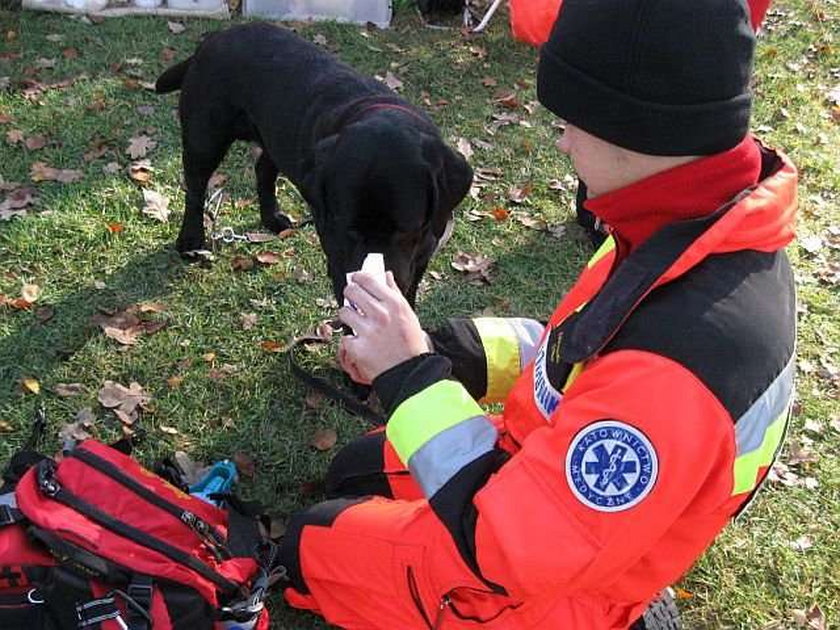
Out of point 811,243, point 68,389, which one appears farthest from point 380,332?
point 811,243

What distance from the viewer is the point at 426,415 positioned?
68.8 inches

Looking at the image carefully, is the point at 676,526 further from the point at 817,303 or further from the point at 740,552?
the point at 817,303

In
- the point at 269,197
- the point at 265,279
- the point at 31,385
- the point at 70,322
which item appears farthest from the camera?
the point at 269,197

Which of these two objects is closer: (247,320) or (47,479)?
(47,479)

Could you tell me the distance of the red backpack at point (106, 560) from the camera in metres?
2.18

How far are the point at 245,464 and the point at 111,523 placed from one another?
3.42 feet

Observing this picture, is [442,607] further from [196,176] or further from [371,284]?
[196,176]

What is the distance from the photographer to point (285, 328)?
3.91 m

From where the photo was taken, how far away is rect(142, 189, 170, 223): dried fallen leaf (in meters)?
4.39

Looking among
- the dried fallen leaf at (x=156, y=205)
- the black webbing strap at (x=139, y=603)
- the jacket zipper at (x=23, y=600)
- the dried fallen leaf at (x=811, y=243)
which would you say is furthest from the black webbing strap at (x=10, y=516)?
the dried fallen leaf at (x=811, y=243)

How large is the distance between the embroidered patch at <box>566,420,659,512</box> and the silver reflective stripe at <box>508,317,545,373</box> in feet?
3.68

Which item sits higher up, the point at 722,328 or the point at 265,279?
the point at 722,328

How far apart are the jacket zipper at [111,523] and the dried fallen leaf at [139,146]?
2.82 m

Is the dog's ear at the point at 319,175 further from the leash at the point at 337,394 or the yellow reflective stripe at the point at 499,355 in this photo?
the yellow reflective stripe at the point at 499,355
